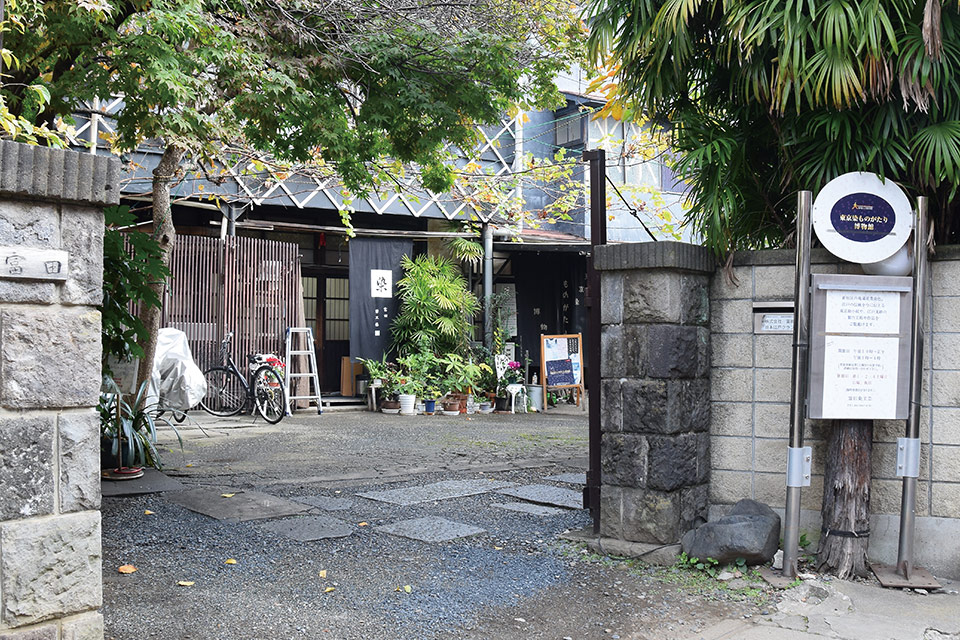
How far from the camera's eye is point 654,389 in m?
5.36

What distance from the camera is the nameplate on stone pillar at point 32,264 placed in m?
2.96

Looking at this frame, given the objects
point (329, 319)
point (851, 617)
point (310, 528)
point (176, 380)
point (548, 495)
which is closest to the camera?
point (851, 617)

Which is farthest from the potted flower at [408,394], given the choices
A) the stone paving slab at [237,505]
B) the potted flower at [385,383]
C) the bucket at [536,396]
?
the stone paving slab at [237,505]

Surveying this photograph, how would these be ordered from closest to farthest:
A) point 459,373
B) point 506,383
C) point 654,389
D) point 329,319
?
point 654,389 < point 459,373 < point 506,383 < point 329,319

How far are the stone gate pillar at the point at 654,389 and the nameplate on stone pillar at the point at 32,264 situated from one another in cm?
334

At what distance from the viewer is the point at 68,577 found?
3.15m

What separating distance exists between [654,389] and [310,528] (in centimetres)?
260

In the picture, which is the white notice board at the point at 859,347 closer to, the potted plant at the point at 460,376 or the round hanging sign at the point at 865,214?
the round hanging sign at the point at 865,214

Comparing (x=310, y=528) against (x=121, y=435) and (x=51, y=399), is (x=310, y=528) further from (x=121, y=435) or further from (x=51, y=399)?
(x=51, y=399)

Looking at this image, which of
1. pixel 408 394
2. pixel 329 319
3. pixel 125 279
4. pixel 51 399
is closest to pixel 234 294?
pixel 329 319

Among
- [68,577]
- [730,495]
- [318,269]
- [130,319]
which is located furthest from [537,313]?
[68,577]

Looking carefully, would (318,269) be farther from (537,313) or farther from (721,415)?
(721,415)

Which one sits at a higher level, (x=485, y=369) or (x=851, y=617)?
(x=485, y=369)

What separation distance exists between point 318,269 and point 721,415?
37.0 ft
